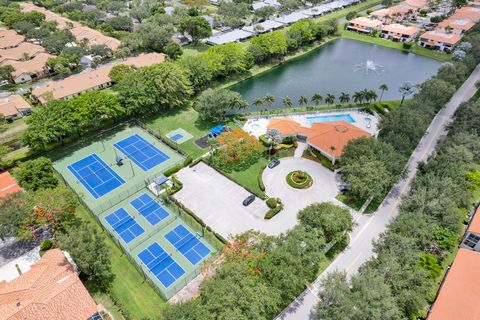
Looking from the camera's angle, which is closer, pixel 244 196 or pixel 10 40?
pixel 244 196


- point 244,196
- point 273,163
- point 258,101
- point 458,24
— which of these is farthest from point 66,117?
point 458,24

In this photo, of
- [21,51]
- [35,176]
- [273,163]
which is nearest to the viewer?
[35,176]

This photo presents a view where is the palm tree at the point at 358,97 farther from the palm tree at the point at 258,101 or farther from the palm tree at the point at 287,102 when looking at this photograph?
the palm tree at the point at 258,101

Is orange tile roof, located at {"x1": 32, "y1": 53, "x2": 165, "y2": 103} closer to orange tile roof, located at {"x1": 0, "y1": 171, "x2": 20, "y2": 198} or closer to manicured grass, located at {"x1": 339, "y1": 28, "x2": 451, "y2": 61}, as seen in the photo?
orange tile roof, located at {"x1": 0, "y1": 171, "x2": 20, "y2": 198}

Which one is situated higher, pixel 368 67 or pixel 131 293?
pixel 368 67

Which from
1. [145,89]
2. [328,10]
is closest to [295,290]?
[145,89]

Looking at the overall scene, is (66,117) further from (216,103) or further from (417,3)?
(417,3)
